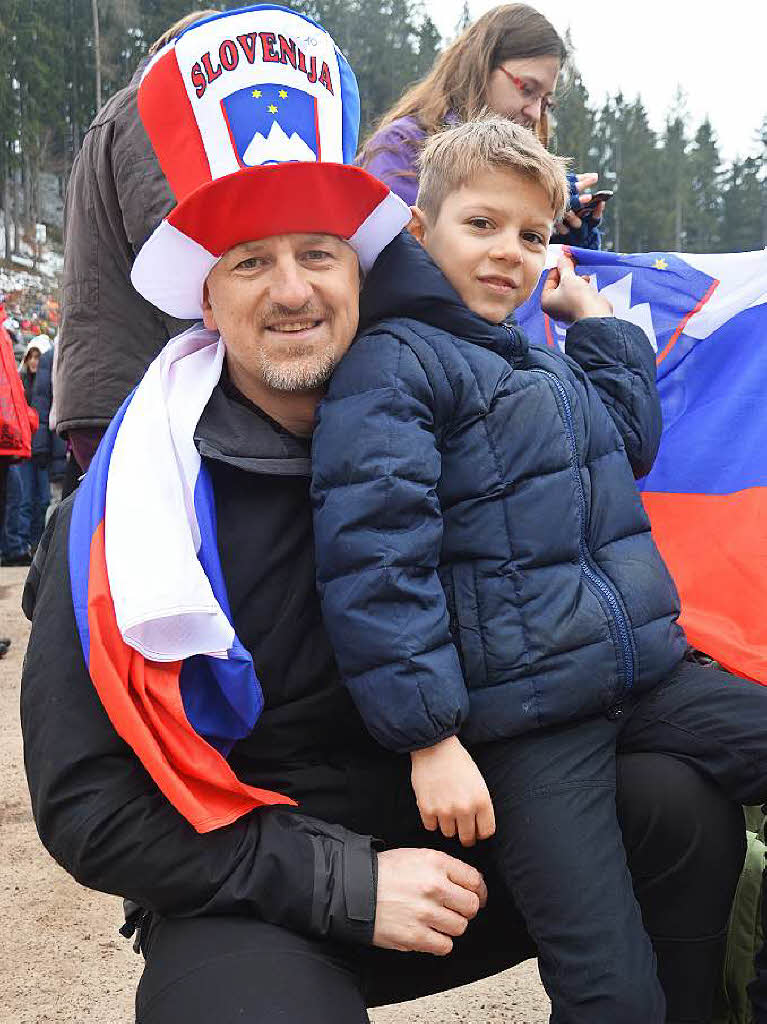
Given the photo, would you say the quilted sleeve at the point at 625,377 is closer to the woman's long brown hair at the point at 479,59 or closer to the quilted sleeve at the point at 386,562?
the quilted sleeve at the point at 386,562

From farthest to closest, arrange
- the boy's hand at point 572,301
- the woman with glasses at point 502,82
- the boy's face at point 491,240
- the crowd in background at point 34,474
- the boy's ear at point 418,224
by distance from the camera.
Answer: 1. the crowd in background at point 34,474
2. the woman with glasses at point 502,82
3. the boy's hand at point 572,301
4. the boy's ear at point 418,224
5. the boy's face at point 491,240

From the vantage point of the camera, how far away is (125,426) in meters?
1.64

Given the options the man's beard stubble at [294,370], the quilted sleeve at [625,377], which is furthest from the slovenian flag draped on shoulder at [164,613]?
the quilted sleeve at [625,377]

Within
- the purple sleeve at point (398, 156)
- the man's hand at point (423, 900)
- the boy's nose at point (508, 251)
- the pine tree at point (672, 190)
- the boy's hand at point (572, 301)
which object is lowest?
the man's hand at point (423, 900)

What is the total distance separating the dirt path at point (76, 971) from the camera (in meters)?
2.65

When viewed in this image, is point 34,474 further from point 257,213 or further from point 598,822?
point 598,822

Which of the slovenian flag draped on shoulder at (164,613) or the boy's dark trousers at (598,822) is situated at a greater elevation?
the slovenian flag draped on shoulder at (164,613)

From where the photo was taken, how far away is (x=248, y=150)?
1751 mm

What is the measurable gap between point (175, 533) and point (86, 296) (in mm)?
1411

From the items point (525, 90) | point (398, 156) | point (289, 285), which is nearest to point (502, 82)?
point (525, 90)

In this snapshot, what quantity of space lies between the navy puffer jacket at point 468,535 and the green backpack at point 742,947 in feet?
1.83

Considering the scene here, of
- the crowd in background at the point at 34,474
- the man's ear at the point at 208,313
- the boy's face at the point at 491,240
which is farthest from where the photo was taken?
the crowd in background at the point at 34,474

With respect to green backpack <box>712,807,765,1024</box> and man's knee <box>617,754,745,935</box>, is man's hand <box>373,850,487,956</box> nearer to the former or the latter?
Result: man's knee <box>617,754,745,935</box>

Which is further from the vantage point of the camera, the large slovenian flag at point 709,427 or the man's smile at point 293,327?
the large slovenian flag at point 709,427
